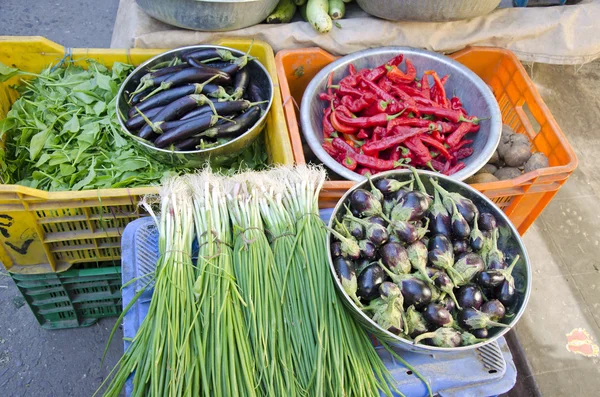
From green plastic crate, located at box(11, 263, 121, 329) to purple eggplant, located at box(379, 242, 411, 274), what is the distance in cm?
143

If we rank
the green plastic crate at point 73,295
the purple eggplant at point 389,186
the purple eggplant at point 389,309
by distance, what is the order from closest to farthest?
the purple eggplant at point 389,309
the purple eggplant at point 389,186
the green plastic crate at point 73,295

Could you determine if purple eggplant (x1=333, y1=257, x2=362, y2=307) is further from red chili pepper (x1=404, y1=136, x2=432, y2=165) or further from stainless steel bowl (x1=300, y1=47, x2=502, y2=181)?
red chili pepper (x1=404, y1=136, x2=432, y2=165)

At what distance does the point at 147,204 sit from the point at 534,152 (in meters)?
2.09

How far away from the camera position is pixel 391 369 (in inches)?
65.6

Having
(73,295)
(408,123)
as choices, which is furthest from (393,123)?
(73,295)

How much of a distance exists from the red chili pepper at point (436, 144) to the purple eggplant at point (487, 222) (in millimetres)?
800

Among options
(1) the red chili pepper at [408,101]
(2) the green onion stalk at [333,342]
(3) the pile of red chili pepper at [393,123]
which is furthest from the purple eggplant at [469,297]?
(1) the red chili pepper at [408,101]

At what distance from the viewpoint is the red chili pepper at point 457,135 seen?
2584 millimetres

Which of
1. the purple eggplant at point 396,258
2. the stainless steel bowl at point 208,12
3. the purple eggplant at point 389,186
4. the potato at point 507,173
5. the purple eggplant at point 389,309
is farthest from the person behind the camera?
the potato at point 507,173

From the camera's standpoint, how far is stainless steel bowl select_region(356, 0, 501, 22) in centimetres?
262

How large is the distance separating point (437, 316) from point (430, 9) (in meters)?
1.87

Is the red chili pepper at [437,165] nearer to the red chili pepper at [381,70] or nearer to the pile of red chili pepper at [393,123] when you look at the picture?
the pile of red chili pepper at [393,123]

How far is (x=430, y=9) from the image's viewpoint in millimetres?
2660

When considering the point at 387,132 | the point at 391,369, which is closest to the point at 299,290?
the point at 391,369
